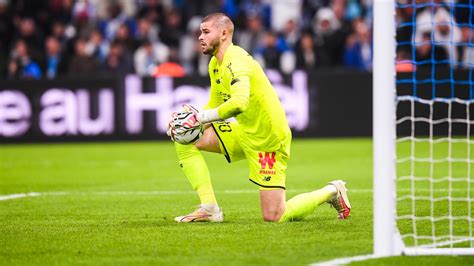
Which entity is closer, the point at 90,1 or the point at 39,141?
the point at 39,141

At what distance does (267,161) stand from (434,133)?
9899mm

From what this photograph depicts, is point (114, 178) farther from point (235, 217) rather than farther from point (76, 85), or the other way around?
point (76, 85)

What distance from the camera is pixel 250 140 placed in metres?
8.23

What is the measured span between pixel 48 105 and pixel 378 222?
1282 cm

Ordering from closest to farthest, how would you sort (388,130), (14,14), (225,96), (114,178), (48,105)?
(388,130)
(225,96)
(114,178)
(48,105)
(14,14)

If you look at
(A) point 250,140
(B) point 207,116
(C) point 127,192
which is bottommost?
(C) point 127,192

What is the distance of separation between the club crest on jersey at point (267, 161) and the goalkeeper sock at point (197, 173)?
0.50 m

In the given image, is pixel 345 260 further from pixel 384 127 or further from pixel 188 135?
pixel 188 135

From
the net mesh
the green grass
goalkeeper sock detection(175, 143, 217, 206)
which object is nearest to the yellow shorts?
goalkeeper sock detection(175, 143, 217, 206)

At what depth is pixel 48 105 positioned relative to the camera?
18.2 m

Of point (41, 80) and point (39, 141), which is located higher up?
point (41, 80)

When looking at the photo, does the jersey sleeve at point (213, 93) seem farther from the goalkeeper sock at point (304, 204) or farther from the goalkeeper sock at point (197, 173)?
the goalkeeper sock at point (304, 204)

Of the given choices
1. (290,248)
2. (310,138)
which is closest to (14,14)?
(310,138)

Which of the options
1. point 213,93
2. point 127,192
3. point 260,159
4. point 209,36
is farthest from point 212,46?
point 127,192
